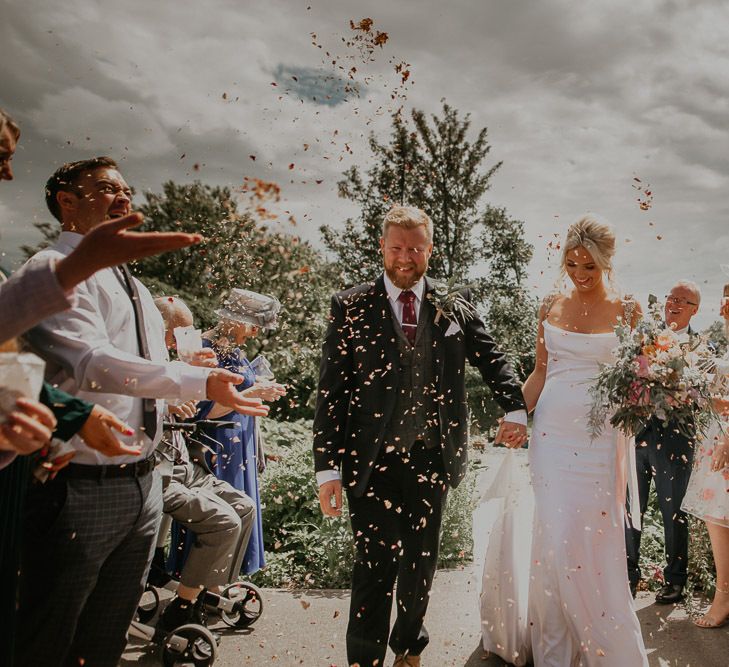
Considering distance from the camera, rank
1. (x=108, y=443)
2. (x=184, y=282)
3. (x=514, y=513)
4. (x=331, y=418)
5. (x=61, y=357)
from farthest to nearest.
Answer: (x=184, y=282) → (x=514, y=513) → (x=331, y=418) → (x=61, y=357) → (x=108, y=443)

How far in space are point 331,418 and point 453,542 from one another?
8.63 ft

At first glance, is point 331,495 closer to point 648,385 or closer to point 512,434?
point 512,434

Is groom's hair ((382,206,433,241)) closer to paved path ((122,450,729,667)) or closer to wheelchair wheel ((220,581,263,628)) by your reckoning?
paved path ((122,450,729,667))

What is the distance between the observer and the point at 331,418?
3.42 metres

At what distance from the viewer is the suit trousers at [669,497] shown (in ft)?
15.6

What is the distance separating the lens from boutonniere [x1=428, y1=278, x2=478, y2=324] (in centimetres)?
353

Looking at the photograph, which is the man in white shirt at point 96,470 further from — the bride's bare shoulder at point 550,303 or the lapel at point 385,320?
the bride's bare shoulder at point 550,303

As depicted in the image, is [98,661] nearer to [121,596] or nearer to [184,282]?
[121,596]

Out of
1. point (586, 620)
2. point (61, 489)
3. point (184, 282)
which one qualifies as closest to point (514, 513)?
point (586, 620)

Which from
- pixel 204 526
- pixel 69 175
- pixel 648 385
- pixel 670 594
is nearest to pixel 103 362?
pixel 69 175

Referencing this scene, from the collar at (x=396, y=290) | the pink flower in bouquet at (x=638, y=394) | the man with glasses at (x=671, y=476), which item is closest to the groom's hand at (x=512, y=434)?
the pink flower in bouquet at (x=638, y=394)

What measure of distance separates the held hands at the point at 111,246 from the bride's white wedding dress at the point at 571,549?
2.80 m

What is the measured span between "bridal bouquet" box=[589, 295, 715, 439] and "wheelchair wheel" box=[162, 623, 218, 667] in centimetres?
247

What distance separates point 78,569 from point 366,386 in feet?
5.42
